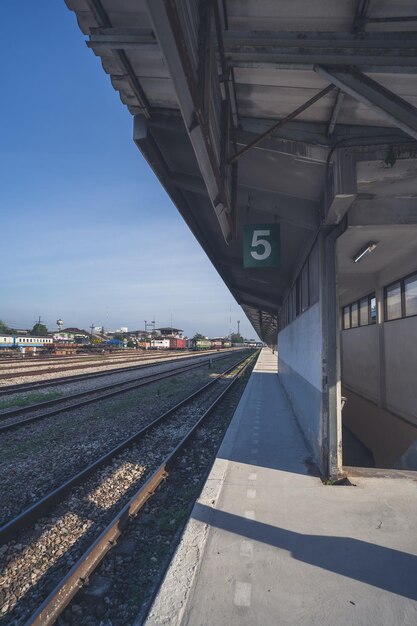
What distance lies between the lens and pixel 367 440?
10.6 m

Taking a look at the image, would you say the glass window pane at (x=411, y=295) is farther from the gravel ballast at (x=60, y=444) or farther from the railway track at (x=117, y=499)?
the gravel ballast at (x=60, y=444)

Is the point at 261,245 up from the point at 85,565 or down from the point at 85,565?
up

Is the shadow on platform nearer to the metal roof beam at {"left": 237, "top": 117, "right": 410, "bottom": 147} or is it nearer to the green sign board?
the green sign board

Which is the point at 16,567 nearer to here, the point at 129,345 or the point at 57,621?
the point at 57,621

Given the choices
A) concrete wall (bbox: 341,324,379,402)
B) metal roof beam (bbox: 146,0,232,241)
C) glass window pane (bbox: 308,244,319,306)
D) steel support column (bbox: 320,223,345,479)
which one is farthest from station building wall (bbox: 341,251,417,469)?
metal roof beam (bbox: 146,0,232,241)

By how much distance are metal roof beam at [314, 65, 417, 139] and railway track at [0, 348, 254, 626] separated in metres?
5.14

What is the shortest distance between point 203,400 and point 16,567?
10.3 meters

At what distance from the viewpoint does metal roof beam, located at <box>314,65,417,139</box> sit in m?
3.22

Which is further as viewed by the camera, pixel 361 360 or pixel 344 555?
pixel 361 360

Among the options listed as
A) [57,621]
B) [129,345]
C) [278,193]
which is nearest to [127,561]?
[57,621]

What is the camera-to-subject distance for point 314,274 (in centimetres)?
668

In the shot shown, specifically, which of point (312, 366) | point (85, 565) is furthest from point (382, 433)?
point (85, 565)

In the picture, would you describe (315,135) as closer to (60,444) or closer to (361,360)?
(60,444)

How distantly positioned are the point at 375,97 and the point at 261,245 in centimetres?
313
